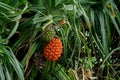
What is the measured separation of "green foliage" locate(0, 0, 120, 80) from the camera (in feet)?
5.14

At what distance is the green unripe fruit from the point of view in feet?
5.37

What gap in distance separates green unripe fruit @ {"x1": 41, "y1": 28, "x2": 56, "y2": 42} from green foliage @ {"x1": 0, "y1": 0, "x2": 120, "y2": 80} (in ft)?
0.07

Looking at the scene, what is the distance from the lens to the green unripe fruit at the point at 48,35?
1.64 meters

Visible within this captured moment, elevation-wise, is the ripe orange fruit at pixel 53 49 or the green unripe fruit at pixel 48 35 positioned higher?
the green unripe fruit at pixel 48 35

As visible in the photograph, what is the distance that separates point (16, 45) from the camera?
5.43 ft

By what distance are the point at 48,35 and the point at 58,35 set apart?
12 cm

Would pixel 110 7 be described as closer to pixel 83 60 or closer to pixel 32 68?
pixel 83 60

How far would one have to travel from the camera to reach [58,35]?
175 centimetres

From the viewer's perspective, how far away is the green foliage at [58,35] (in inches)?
61.7

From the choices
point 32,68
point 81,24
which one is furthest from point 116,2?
point 32,68

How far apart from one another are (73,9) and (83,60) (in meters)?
0.38

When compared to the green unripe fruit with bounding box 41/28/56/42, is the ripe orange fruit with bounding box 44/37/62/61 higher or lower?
lower

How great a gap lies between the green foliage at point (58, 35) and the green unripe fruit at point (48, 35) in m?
0.02

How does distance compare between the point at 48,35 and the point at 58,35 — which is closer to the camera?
the point at 48,35
